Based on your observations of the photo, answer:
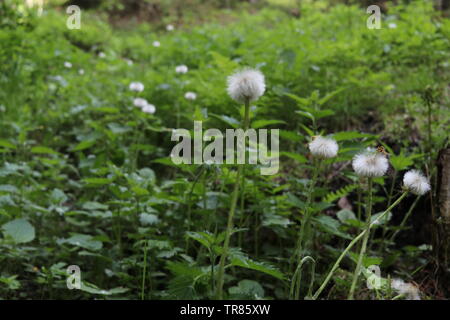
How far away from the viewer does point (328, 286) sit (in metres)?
2.09

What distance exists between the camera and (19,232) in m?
1.91

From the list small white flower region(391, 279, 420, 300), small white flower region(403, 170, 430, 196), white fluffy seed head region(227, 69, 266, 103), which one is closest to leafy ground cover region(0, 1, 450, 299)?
small white flower region(391, 279, 420, 300)

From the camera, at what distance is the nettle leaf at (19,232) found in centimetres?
187

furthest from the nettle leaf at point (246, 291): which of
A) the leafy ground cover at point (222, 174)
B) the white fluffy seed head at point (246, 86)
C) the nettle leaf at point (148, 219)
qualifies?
the white fluffy seed head at point (246, 86)

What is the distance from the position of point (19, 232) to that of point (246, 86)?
1320 mm

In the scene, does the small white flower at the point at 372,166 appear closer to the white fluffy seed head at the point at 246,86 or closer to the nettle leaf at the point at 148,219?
the white fluffy seed head at the point at 246,86

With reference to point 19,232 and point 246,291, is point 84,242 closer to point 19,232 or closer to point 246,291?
point 19,232

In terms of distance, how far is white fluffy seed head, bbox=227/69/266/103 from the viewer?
115 cm

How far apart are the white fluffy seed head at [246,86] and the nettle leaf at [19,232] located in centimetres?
121

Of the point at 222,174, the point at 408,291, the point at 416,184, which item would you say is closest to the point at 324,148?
the point at 416,184

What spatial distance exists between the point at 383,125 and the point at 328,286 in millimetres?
1364
